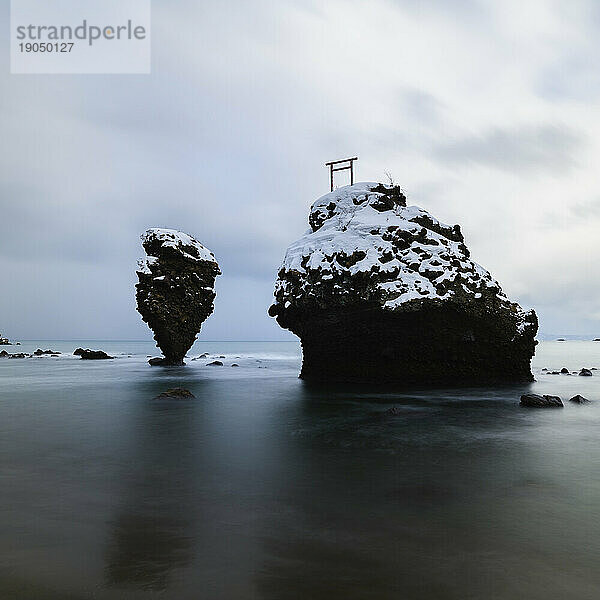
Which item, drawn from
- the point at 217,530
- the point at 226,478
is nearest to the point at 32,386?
the point at 226,478

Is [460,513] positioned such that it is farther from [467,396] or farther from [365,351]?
[365,351]

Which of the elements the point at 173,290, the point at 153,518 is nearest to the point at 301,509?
the point at 153,518

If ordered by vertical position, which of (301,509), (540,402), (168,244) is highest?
(168,244)

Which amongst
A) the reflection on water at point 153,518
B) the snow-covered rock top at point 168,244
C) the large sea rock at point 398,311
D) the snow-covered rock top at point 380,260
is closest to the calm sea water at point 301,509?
the reflection on water at point 153,518

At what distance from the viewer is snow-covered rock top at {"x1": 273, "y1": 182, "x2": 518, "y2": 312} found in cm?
2139

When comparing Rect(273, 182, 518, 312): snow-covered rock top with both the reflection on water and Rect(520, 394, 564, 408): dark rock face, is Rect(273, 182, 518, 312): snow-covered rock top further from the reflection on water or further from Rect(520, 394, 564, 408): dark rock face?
the reflection on water

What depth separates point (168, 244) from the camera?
1608 inches

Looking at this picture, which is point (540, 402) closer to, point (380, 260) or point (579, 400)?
point (579, 400)

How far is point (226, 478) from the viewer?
710cm

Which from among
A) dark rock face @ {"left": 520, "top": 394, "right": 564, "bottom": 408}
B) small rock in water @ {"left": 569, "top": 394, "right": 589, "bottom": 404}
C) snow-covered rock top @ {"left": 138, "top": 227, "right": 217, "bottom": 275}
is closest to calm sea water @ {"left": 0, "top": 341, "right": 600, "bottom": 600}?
dark rock face @ {"left": 520, "top": 394, "right": 564, "bottom": 408}

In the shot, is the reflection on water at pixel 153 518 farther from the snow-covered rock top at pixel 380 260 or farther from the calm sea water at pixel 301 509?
the snow-covered rock top at pixel 380 260

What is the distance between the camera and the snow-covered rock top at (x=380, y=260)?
2139cm

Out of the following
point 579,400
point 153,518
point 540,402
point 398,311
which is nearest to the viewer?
point 153,518

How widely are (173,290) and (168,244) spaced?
4.42 meters
